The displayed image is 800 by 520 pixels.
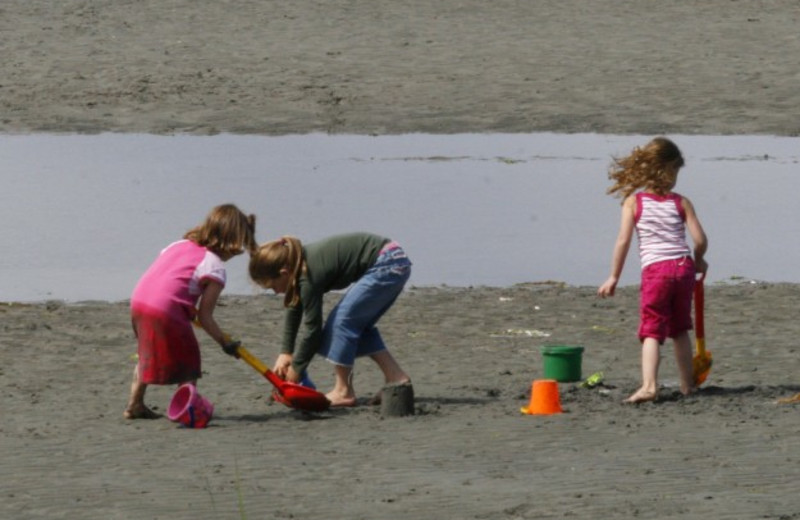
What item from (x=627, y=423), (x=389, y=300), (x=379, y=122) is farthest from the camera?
(x=379, y=122)

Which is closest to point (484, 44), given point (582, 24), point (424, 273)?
point (582, 24)

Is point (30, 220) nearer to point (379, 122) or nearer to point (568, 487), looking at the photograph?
point (379, 122)

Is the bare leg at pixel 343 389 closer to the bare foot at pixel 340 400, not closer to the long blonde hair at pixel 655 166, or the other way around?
the bare foot at pixel 340 400

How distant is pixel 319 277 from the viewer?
8859 millimetres

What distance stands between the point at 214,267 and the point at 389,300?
92 centimetres

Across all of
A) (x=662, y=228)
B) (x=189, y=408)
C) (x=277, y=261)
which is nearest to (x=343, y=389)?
(x=277, y=261)

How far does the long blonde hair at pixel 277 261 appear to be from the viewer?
8.74 meters

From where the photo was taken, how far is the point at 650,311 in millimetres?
8914

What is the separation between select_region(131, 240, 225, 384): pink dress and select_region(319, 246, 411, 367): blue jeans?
663 millimetres

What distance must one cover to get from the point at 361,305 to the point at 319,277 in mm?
287

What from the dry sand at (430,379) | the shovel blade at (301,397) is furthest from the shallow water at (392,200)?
the shovel blade at (301,397)

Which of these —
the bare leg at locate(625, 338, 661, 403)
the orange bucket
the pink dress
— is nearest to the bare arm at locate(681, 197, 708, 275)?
the bare leg at locate(625, 338, 661, 403)

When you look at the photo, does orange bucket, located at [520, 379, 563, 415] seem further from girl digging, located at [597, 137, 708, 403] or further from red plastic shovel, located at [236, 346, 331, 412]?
red plastic shovel, located at [236, 346, 331, 412]

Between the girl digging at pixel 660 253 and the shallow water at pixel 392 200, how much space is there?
3.72 metres
